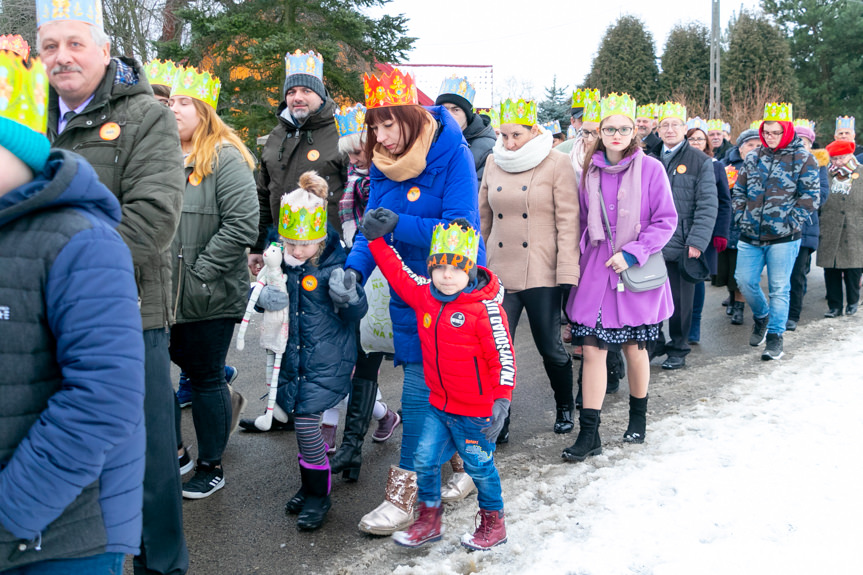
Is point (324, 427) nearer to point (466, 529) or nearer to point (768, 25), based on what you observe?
point (466, 529)

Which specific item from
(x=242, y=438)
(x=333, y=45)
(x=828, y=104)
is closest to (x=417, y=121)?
(x=242, y=438)

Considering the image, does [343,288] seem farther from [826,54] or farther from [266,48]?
[826,54]

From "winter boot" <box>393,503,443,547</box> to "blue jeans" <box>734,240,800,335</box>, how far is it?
4706 mm

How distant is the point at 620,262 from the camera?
460 centimetres

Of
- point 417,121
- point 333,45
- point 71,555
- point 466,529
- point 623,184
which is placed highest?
point 333,45

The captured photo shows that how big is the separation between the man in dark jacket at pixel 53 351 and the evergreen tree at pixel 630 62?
25.4 m

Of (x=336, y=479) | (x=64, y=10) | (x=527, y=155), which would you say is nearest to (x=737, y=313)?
(x=527, y=155)

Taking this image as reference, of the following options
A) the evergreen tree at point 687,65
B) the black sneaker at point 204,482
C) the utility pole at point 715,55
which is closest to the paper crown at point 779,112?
the black sneaker at point 204,482

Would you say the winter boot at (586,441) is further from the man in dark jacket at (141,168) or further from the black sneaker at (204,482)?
the man in dark jacket at (141,168)

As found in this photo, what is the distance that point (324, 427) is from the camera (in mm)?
4723

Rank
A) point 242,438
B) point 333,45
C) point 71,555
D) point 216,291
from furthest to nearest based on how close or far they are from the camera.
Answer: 1. point 333,45
2. point 242,438
3. point 216,291
4. point 71,555

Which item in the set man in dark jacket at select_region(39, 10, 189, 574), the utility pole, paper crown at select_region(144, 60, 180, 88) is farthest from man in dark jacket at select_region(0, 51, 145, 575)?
the utility pole

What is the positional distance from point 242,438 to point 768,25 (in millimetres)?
25373

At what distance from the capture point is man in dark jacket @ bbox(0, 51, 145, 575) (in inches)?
67.7
